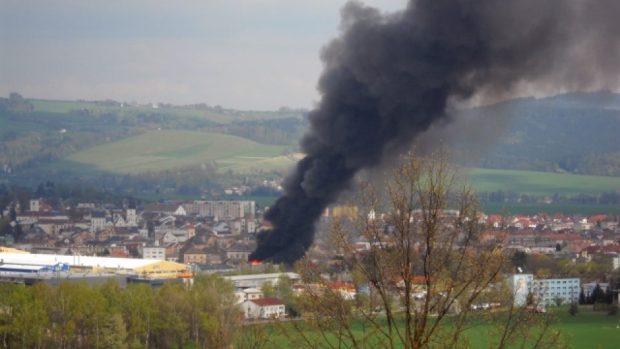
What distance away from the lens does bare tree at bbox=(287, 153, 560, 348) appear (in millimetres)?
10922

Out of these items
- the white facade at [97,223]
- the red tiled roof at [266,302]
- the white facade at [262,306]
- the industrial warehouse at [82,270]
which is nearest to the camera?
the white facade at [262,306]

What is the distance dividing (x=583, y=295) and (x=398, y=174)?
40927 mm

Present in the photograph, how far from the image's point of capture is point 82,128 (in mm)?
176625

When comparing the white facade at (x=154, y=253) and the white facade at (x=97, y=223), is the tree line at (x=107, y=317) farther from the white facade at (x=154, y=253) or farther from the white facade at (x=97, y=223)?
the white facade at (x=97, y=223)

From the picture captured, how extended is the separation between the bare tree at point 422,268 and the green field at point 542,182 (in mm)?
108780

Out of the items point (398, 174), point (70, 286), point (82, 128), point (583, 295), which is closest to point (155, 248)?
point (583, 295)

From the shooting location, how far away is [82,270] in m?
56.9

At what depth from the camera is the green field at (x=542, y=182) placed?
125000 mm

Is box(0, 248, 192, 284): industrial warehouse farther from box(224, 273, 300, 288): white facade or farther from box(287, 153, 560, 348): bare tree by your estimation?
box(287, 153, 560, 348): bare tree

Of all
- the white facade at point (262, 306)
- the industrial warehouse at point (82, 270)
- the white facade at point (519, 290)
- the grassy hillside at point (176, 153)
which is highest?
the grassy hillside at point (176, 153)

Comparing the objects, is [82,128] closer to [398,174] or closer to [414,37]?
[414,37]

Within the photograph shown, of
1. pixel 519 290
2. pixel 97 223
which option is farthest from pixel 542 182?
pixel 519 290

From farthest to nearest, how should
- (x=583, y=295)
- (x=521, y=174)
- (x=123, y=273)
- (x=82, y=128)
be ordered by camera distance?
(x=82, y=128) → (x=521, y=174) → (x=123, y=273) → (x=583, y=295)

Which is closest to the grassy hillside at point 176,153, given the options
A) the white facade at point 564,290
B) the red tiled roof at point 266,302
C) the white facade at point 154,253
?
the white facade at point 154,253
